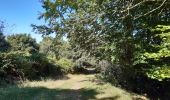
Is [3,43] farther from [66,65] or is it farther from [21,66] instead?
[66,65]

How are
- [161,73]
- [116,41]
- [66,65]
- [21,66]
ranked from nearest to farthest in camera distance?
[161,73] → [116,41] → [21,66] → [66,65]

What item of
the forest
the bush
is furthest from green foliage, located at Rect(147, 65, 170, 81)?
the bush

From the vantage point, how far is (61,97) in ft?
57.7

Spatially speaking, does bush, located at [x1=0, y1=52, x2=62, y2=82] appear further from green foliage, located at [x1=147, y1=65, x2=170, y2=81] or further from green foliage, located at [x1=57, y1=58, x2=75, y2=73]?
green foliage, located at [x1=147, y1=65, x2=170, y2=81]

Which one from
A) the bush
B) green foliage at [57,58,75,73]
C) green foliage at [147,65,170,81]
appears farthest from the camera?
green foliage at [57,58,75,73]

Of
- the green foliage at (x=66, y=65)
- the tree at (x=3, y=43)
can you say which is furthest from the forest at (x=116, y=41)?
the green foliage at (x=66, y=65)

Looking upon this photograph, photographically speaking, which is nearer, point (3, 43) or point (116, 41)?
point (116, 41)

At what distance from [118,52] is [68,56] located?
79.6ft

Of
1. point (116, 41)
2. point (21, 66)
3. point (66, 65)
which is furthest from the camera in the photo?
point (66, 65)

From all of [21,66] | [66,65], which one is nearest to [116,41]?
[21,66]

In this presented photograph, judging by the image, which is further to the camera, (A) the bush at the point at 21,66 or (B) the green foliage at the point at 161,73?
(A) the bush at the point at 21,66

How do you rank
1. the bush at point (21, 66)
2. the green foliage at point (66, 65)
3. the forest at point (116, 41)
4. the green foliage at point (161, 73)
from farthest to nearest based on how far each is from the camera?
the green foliage at point (66, 65)
the bush at point (21, 66)
the forest at point (116, 41)
the green foliage at point (161, 73)

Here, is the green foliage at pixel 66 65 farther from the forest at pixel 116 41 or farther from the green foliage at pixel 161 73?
the green foliage at pixel 161 73

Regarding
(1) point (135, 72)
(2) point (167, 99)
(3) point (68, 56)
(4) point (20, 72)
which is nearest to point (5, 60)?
(4) point (20, 72)
